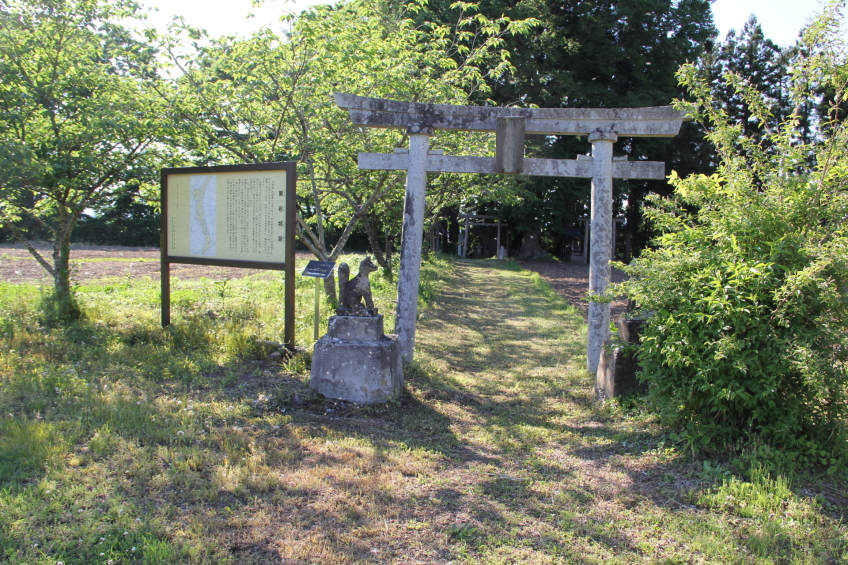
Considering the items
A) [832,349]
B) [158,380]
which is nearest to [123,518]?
[158,380]

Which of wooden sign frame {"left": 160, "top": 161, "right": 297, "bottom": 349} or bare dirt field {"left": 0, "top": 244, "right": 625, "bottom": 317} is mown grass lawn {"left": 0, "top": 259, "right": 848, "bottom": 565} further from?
bare dirt field {"left": 0, "top": 244, "right": 625, "bottom": 317}

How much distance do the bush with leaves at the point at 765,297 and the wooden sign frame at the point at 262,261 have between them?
3.72m

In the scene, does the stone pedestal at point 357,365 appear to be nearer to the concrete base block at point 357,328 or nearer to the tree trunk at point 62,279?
the concrete base block at point 357,328

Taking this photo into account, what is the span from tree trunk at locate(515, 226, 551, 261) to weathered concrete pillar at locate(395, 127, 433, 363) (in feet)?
Answer: 77.2

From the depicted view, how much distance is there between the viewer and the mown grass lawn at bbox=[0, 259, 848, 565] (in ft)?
9.75

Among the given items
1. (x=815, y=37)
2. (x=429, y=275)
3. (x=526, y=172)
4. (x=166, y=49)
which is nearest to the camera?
(x=815, y=37)

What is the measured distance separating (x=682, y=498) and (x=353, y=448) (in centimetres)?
228

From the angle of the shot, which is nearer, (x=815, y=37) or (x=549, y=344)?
(x=815, y=37)

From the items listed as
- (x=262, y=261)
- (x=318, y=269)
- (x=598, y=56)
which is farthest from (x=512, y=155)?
(x=598, y=56)

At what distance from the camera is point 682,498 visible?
3.60 metres

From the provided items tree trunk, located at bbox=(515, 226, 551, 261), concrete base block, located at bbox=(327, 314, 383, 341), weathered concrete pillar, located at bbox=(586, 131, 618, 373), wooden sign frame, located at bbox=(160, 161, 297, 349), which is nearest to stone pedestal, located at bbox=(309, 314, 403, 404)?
concrete base block, located at bbox=(327, 314, 383, 341)

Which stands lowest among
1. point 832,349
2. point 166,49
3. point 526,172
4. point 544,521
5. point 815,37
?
point 544,521

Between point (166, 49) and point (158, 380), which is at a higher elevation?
point (166, 49)

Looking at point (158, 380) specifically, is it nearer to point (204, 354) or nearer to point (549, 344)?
point (204, 354)
